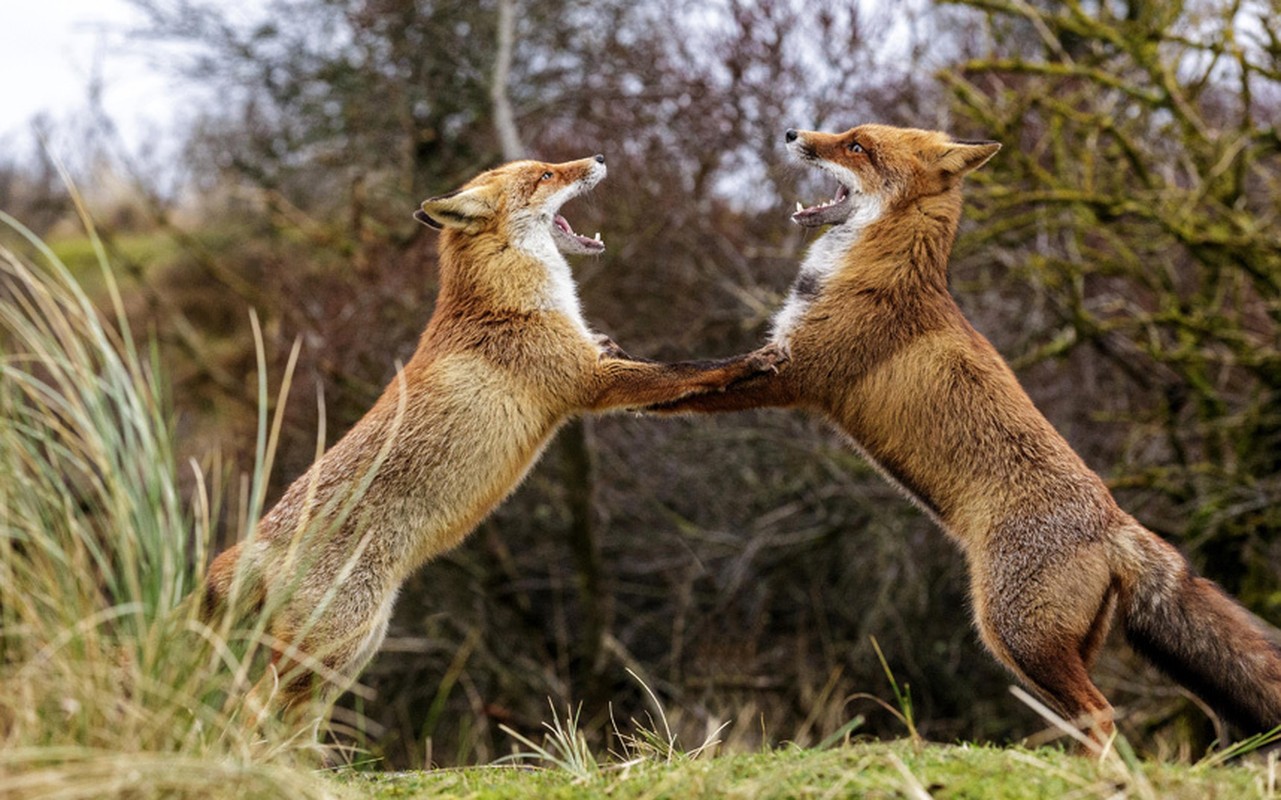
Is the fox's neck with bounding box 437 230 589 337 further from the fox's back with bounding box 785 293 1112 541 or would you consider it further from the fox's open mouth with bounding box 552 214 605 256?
the fox's back with bounding box 785 293 1112 541

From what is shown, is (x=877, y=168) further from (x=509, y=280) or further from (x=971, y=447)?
(x=509, y=280)

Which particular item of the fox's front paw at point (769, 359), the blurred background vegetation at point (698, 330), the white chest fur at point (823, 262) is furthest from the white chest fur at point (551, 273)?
the blurred background vegetation at point (698, 330)

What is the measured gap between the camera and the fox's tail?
4.67 m

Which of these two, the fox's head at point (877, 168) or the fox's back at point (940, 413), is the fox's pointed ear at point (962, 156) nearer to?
the fox's head at point (877, 168)

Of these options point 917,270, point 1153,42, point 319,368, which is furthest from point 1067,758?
point 319,368

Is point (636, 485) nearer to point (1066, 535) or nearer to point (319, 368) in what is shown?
point (319, 368)

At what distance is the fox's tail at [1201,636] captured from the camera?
467 cm

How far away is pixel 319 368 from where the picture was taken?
1133 centimetres

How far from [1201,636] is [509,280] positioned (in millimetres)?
3489

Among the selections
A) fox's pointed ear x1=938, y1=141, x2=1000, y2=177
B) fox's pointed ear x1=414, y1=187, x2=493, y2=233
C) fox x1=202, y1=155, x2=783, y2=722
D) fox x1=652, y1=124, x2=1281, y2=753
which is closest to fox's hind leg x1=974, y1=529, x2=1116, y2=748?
fox x1=652, y1=124, x2=1281, y2=753

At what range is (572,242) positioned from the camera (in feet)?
19.3

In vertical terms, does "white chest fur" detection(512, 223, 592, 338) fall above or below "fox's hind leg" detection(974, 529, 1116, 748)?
above

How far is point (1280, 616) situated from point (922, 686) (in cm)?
377

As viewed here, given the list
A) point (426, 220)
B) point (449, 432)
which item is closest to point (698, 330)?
point (426, 220)
